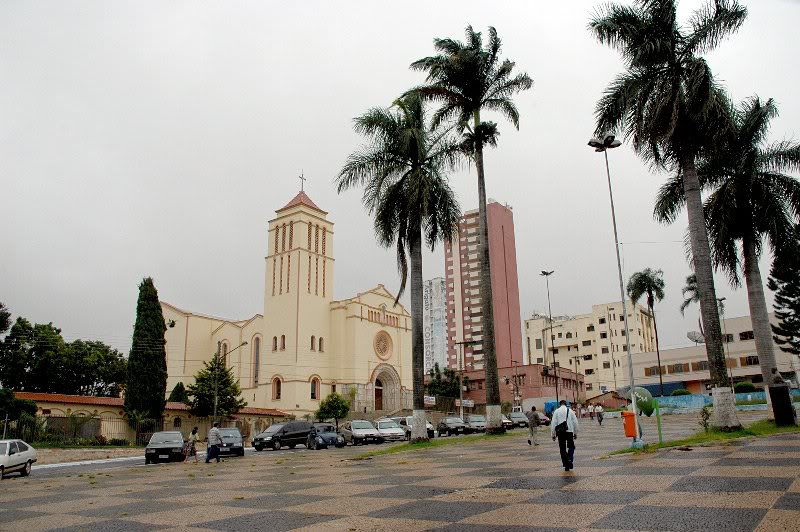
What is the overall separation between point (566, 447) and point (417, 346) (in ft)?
44.0

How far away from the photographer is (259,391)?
59.5 metres

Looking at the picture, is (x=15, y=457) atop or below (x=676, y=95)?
below

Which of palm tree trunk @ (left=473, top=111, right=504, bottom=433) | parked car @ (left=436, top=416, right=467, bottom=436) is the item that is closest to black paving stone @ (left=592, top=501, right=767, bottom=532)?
palm tree trunk @ (left=473, top=111, right=504, bottom=433)

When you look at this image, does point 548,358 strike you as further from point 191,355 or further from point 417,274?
point 417,274

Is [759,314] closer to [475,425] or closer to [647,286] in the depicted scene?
[475,425]

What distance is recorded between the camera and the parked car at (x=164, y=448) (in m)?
25.3

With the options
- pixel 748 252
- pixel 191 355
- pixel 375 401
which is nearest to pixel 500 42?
pixel 748 252

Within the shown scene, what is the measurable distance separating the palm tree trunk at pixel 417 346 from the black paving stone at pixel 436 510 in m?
→ 15.4

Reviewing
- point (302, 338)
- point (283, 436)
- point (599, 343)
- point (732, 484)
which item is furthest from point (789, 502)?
point (599, 343)

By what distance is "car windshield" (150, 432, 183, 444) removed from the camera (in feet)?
85.1

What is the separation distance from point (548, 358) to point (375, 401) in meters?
52.8

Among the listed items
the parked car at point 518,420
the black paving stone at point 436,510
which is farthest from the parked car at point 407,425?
the black paving stone at point 436,510

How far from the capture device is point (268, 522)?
7488 mm

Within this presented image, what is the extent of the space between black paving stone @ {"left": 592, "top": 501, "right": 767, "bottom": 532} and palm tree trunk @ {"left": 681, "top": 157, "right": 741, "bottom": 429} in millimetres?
12775
